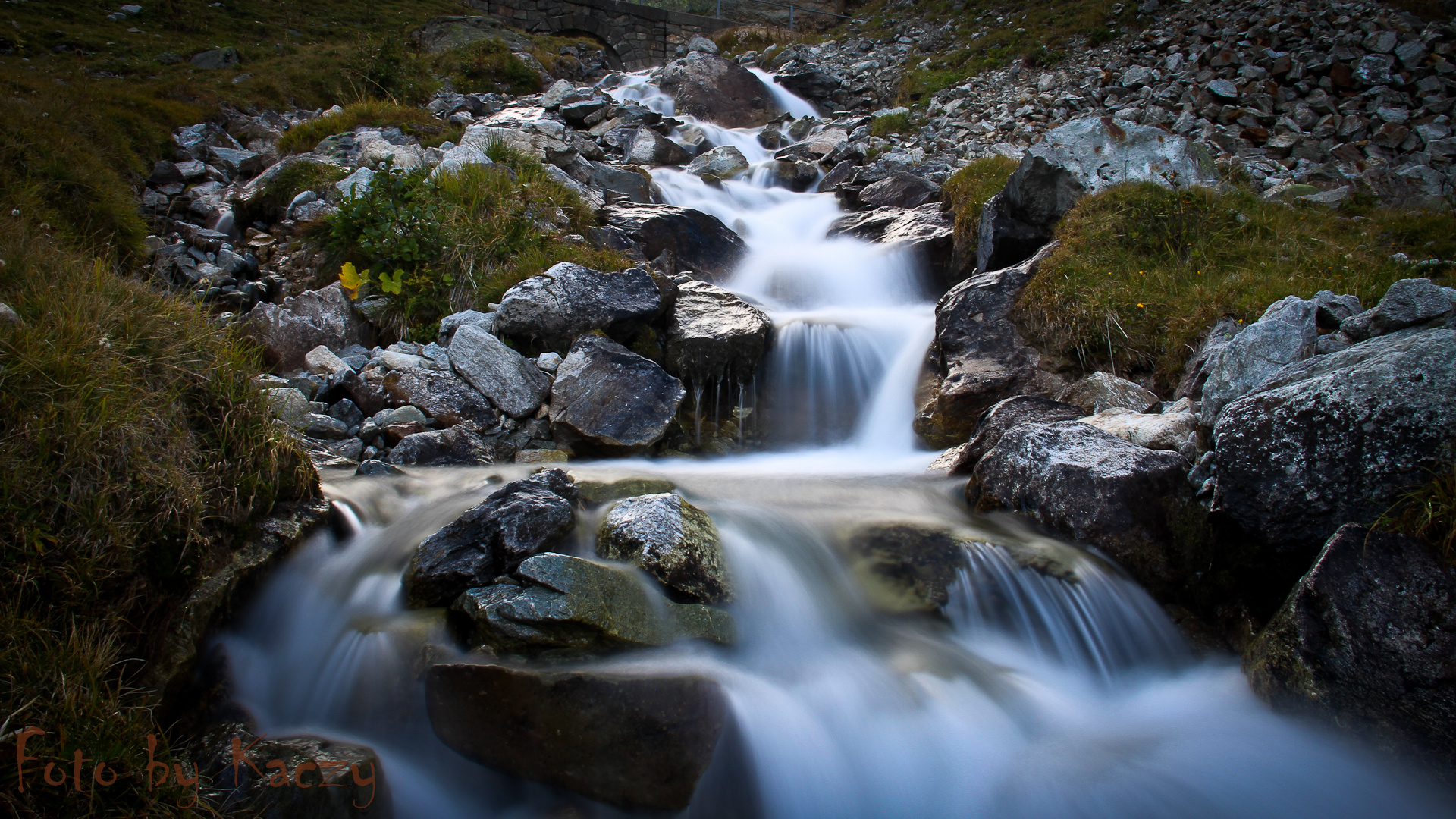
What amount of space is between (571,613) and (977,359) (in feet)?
14.4

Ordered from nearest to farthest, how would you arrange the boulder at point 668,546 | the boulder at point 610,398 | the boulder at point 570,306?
the boulder at point 668,546, the boulder at point 610,398, the boulder at point 570,306

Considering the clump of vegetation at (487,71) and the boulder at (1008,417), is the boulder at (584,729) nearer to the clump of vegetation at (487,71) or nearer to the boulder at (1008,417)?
the boulder at (1008,417)

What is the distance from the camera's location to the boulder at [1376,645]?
2467mm

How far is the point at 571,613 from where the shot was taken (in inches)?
106

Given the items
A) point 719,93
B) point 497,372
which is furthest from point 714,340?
point 719,93

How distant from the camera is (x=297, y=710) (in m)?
2.66

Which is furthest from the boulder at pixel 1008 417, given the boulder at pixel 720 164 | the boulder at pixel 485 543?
the boulder at pixel 720 164

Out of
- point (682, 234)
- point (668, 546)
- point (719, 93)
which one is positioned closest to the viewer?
point (668, 546)

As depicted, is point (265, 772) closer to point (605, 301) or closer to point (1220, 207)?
point (605, 301)

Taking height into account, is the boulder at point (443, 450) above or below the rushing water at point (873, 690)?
above

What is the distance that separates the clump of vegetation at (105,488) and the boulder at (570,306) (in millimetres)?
2671

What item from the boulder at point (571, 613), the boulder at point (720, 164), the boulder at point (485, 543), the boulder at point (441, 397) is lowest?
the boulder at point (571, 613)

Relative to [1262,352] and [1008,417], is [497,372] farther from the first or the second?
[1262,352]

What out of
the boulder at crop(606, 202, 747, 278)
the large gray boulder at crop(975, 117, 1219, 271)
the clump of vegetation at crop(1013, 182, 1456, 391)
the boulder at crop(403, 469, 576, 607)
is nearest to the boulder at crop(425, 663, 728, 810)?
the boulder at crop(403, 469, 576, 607)
